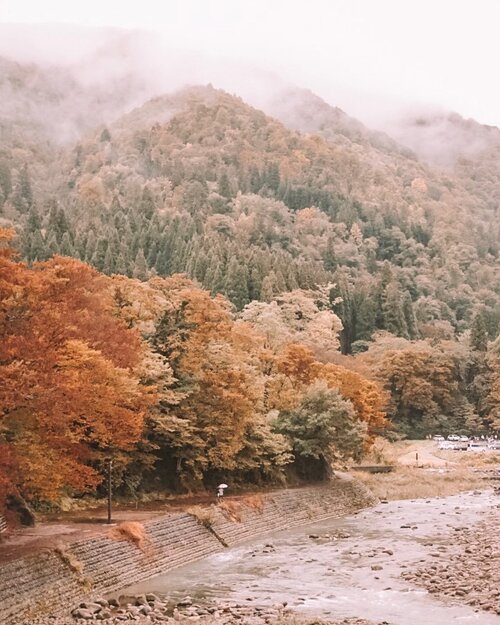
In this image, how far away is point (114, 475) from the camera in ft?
135

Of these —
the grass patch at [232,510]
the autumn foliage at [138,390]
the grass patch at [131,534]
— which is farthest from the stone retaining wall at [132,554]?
the autumn foliage at [138,390]

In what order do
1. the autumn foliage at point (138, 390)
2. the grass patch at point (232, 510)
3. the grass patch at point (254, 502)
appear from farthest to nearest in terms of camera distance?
1. the grass patch at point (254, 502)
2. the grass patch at point (232, 510)
3. the autumn foliage at point (138, 390)

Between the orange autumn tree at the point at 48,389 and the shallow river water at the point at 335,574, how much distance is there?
6054mm

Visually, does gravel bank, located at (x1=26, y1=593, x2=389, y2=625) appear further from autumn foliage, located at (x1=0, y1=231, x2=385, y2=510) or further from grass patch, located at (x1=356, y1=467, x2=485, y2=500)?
grass patch, located at (x1=356, y1=467, x2=485, y2=500)

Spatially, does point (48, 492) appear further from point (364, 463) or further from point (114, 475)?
point (364, 463)

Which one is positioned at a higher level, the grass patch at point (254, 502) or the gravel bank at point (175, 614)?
the grass patch at point (254, 502)

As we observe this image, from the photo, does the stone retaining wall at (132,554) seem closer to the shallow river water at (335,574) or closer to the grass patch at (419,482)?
the shallow river water at (335,574)

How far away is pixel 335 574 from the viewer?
3288 centimetres

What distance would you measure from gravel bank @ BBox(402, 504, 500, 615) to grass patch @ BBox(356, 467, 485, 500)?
1985cm

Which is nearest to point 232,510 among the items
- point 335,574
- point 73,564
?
point 335,574

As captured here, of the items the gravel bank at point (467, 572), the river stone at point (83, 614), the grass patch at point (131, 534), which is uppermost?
the grass patch at point (131, 534)

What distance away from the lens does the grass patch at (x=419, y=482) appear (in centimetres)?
6332

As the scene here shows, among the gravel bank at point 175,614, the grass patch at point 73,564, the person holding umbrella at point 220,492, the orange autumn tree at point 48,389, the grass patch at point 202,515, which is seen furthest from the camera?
the person holding umbrella at point 220,492

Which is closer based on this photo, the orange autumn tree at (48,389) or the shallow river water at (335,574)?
the orange autumn tree at (48,389)
